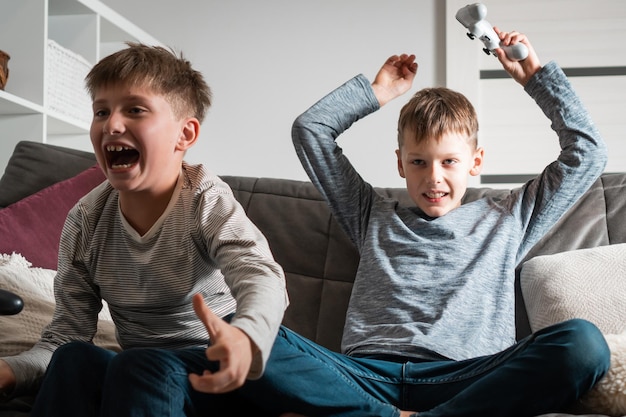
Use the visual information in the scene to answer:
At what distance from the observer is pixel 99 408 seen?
1130mm

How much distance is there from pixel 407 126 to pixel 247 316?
897mm

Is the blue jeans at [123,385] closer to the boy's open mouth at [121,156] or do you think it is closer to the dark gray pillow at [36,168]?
the boy's open mouth at [121,156]

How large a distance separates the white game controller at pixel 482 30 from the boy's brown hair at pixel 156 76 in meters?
0.57

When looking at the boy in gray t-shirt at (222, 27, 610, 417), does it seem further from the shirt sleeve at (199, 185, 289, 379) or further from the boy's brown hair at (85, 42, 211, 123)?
the boy's brown hair at (85, 42, 211, 123)

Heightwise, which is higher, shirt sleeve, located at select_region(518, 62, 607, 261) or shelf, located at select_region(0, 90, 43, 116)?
shelf, located at select_region(0, 90, 43, 116)

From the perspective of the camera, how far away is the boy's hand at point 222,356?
832 millimetres

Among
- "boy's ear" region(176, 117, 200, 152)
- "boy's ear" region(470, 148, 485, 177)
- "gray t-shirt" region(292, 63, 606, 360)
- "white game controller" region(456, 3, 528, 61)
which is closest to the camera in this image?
"boy's ear" region(176, 117, 200, 152)

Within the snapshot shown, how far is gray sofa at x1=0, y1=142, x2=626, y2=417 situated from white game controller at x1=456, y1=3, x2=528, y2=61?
0.33 metres

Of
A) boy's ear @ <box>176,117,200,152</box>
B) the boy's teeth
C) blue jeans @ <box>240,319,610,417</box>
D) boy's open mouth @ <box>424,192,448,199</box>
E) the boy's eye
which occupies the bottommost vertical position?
blue jeans @ <box>240,319,610,417</box>

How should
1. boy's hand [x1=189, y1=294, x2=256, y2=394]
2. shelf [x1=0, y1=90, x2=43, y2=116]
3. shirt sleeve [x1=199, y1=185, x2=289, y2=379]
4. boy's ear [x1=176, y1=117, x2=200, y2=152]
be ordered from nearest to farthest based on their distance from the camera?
1. boy's hand [x1=189, y1=294, x2=256, y2=394]
2. shirt sleeve [x1=199, y1=185, x2=289, y2=379]
3. boy's ear [x1=176, y1=117, x2=200, y2=152]
4. shelf [x1=0, y1=90, x2=43, y2=116]

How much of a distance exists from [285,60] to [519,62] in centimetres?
172

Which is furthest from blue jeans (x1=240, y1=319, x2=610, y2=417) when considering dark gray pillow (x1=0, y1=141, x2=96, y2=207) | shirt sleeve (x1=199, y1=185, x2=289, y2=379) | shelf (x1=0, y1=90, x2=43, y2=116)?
shelf (x1=0, y1=90, x2=43, y2=116)

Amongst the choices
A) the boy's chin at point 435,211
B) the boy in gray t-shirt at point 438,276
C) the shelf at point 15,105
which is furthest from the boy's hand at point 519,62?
the shelf at point 15,105

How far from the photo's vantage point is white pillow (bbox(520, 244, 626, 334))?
1538 millimetres
